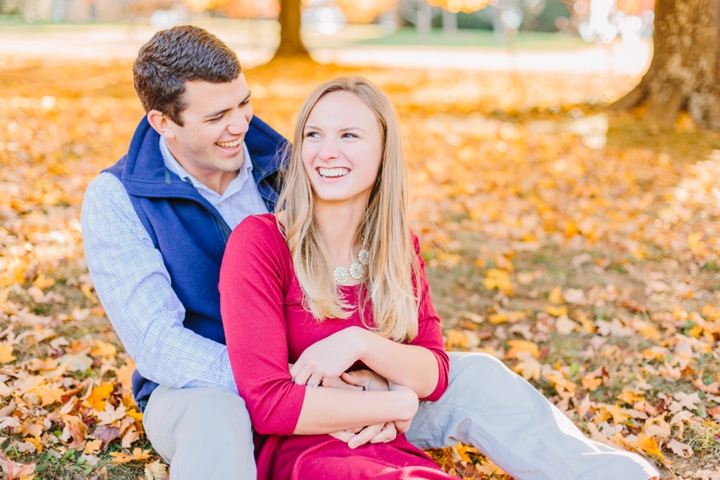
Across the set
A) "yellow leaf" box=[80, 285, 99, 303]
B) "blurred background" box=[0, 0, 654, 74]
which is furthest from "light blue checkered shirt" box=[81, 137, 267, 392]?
"blurred background" box=[0, 0, 654, 74]

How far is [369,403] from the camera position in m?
2.34

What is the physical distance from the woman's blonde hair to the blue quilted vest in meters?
0.34

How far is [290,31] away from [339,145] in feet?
56.6

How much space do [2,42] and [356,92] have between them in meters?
22.8

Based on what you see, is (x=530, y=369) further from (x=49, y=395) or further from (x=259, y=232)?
(x=49, y=395)

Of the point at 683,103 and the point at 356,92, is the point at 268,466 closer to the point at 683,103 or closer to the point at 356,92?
the point at 356,92

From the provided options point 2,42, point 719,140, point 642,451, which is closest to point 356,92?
point 642,451

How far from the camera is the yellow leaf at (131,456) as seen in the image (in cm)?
288

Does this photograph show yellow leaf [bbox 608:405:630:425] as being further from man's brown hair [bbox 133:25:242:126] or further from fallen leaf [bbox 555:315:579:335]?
man's brown hair [bbox 133:25:242:126]

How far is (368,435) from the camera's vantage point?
7.73 ft

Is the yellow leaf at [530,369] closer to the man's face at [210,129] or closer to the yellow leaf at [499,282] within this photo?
the yellow leaf at [499,282]

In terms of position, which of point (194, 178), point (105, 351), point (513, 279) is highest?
point (194, 178)

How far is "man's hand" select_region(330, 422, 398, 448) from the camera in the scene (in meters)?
2.34

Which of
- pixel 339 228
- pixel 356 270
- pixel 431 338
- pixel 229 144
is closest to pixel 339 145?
pixel 339 228
